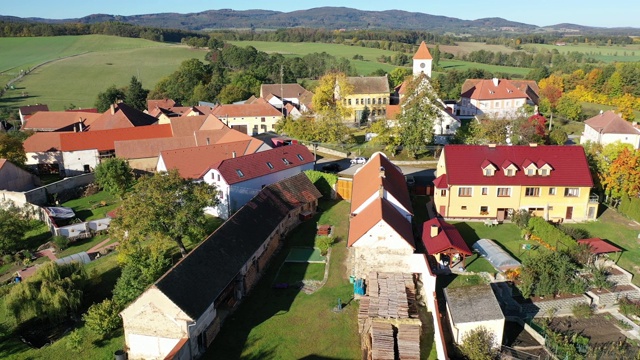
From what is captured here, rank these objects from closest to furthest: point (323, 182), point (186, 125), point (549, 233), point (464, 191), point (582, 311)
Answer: point (582, 311)
point (549, 233)
point (464, 191)
point (323, 182)
point (186, 125)

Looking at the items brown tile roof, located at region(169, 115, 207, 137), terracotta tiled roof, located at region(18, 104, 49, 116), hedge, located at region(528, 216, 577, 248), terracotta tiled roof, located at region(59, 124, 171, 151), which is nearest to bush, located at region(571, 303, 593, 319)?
hedge, located at region(528, 216, 577, 248)

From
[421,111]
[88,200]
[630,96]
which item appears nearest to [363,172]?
[421,111]

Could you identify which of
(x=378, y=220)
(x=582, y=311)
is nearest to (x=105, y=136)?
(x=378, y=220)

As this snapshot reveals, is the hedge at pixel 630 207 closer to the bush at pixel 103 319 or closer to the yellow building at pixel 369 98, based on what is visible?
the bush at pixel 103 319

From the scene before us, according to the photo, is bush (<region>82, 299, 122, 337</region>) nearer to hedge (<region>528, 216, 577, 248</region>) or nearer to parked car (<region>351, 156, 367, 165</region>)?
hedge (<region>528, 216, 577, 248</region>)

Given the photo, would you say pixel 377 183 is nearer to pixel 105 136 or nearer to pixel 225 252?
pixel 225 252
